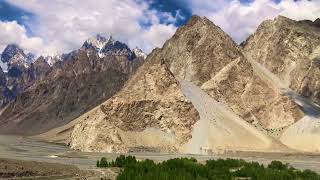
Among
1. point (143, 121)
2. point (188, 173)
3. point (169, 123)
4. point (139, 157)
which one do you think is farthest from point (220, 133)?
point (188, 173)

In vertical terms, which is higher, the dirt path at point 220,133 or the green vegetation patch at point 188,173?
Answer: the dirt path at point 220,133

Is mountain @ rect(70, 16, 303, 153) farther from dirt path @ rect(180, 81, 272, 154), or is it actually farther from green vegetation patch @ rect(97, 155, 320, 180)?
green vegetation patch @ rect(97, 155, 320, 180)

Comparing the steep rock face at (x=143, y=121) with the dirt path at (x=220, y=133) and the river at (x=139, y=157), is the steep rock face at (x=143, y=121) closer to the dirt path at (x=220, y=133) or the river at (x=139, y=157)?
the dirt path at (x=220, y=133)

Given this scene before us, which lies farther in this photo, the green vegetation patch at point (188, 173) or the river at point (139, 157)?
the river at point (139, 157)

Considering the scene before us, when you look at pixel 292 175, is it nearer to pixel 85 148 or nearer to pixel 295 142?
pixel 85 148

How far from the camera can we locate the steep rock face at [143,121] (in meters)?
162

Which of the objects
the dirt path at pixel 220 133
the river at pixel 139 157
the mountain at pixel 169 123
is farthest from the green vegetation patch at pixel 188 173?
the mountain at pixel 169 123

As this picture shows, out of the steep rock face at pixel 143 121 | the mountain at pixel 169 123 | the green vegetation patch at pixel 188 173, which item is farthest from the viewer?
the steep rock face at pixel 143 121

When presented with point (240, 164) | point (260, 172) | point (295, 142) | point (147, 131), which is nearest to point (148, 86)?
point (147, 131)

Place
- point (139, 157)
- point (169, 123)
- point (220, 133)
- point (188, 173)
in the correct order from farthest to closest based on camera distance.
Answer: point (169, 123), point (220, 133), point (139, 157), point (188, 173)

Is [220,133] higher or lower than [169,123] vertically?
lower

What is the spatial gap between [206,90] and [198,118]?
25.5m

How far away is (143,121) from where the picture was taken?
172000mm

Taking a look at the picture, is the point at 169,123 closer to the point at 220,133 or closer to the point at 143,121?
the point at 143,121
